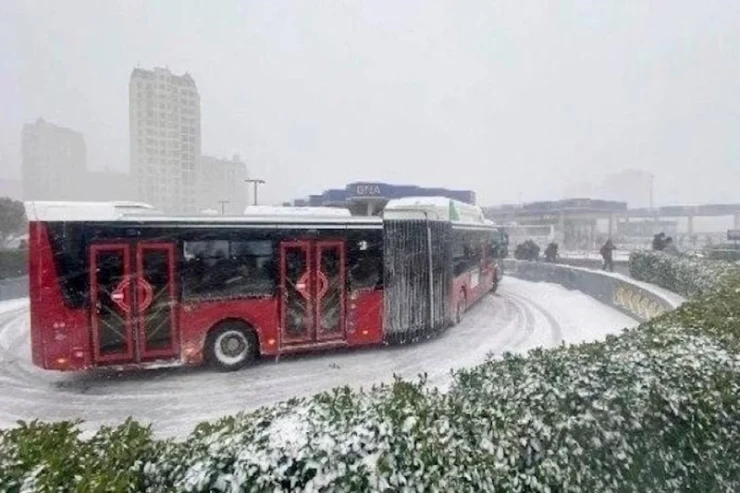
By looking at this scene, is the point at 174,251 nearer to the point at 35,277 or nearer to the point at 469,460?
the point at 35,277

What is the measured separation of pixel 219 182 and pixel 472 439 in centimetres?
10644

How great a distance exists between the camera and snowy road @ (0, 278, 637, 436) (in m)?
7.04

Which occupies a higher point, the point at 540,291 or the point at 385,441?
the point at 385,441

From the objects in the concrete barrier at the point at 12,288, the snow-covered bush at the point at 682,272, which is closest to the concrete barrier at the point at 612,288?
the snow-covered bush at the point at 682,272

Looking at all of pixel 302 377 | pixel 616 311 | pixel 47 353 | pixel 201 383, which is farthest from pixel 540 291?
pixel 47 353

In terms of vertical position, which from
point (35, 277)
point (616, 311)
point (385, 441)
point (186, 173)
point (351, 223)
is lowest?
point (616, 311)

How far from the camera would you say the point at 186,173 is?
8844 centimetres

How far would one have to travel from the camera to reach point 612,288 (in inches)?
645

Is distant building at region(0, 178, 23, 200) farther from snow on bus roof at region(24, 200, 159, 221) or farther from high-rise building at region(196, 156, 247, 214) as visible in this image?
snow on bus roof at region(24, 200, 159, 221)

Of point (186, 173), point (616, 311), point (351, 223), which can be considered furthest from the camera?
point (186, 173)

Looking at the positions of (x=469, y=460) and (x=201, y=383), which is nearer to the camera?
(x=469, y=460)

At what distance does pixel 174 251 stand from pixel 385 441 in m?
6.77

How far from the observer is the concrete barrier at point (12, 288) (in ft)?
54.7

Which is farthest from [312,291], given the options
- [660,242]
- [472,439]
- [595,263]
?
[595,263]
